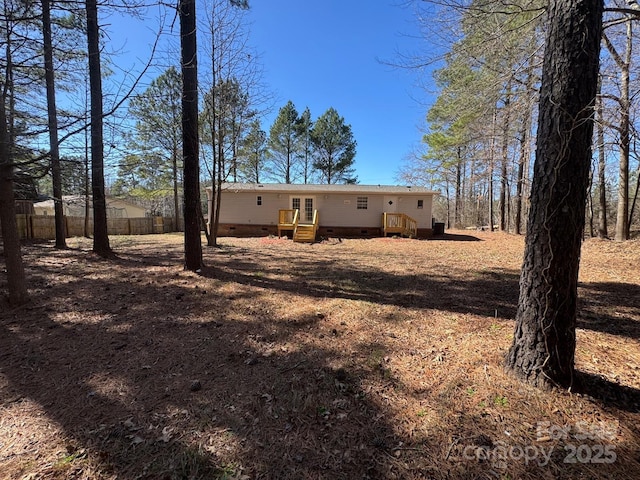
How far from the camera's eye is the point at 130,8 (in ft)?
10.9

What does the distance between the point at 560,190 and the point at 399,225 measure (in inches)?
530

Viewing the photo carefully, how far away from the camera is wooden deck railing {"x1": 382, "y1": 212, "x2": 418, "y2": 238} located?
15047 millimetres

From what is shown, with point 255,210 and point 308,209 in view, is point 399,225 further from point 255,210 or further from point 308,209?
point 255,210

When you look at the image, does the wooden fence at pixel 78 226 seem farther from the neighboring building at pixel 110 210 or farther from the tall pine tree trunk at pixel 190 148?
the tall pine tree trunk at pixel 190 148

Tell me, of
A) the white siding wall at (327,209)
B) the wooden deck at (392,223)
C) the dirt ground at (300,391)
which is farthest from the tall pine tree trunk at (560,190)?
the white siding wall at (327,209)

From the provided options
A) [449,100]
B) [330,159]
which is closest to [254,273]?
[449,100]

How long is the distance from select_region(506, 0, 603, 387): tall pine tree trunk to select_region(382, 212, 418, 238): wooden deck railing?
42.9 feet

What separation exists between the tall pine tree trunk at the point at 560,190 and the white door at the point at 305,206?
14123 mm

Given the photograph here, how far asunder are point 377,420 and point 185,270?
16.1 ft

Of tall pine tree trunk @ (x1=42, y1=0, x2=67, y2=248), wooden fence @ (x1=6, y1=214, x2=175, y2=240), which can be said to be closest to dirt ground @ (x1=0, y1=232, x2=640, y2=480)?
tall pine tree trunk @ (x1=42, y1=0, x2=67, y2=248)

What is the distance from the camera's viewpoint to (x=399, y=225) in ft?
49.8

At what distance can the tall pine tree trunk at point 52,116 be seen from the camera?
12.4ft

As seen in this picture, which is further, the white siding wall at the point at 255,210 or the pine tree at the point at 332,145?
the pine tree at the point at 332,145

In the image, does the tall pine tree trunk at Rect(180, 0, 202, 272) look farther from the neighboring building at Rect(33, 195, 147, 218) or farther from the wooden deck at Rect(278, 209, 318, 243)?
the neighboring building at Rect(33, 195, 147, 218)
